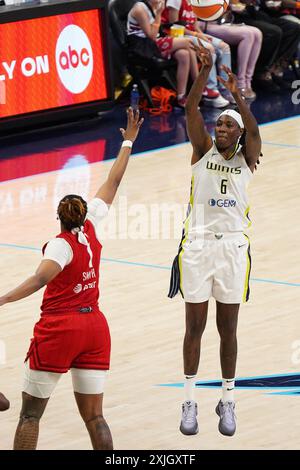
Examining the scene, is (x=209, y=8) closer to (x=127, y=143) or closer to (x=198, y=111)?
(x=198, y=111)

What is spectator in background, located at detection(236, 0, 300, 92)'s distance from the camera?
18.4 meters

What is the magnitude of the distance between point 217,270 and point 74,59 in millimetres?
8759

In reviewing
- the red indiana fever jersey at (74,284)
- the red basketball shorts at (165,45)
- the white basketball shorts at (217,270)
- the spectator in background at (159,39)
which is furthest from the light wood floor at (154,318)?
the red basketball shorts at (165,45)

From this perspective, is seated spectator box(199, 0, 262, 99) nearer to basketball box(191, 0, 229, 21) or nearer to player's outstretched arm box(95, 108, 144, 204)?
basketball box(191, 0, 229, 21)

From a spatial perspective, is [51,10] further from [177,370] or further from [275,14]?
[177,370]

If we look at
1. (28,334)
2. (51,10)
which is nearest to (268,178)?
(51,10)

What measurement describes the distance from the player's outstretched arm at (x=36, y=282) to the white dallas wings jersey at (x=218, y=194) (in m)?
1.33

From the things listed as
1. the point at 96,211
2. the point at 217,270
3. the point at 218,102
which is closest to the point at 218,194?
the point at 217,270

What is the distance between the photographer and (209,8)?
10.2 metres

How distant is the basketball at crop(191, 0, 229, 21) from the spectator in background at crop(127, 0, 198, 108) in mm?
6358

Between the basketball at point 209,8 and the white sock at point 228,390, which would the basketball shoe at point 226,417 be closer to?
the white sock at point 228,390

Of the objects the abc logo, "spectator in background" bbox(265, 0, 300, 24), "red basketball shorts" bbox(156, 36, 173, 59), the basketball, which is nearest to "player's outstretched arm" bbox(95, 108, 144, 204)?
the basketball

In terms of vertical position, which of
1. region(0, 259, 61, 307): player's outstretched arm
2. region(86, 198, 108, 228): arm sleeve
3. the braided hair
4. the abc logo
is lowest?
the abc logo

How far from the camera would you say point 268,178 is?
13875 mm
